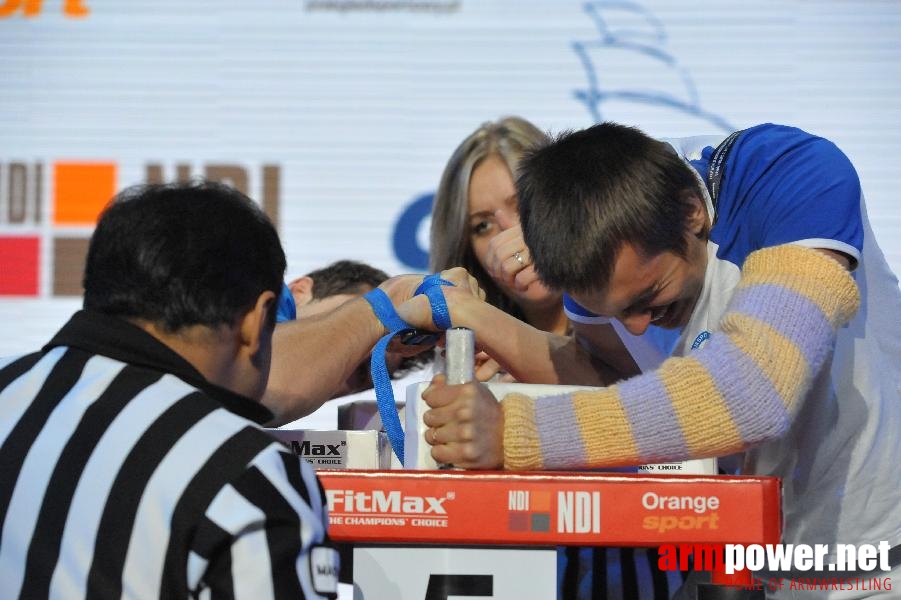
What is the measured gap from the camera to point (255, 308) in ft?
3.65

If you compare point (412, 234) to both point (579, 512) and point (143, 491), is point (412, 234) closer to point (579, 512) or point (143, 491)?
point (579, 512)

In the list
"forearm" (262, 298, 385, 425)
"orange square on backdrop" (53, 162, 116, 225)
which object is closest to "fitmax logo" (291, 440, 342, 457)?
"forearm" (262, 298, 385, 425)

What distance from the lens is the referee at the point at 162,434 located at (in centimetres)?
95

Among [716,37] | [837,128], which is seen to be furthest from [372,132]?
[837,128]

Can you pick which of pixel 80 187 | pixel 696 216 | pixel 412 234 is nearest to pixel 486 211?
pixel 696 216

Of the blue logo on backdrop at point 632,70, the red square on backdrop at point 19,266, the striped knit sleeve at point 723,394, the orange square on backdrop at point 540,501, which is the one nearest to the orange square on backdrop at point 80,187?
the red square on backdrop at point 19,266

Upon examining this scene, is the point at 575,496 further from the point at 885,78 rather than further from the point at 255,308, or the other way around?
the point at 885,78

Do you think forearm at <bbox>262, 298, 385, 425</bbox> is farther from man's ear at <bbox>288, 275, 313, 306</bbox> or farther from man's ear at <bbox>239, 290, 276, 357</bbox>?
man's ear at <bbox>288, 275, 313, 306</bbox>

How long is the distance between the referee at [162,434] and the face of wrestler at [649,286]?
18.0 inches

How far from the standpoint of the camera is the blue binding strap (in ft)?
4.91

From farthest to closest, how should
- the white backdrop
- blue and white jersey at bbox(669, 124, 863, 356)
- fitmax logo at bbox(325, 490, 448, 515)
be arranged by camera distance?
1. the white backdrop
2. blue and white jersey at bbox(669, 124, 863, 356)
3. fitmax logo at bbox(325, 490, 448, 515)

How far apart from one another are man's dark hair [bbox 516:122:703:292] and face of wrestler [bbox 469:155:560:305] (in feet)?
2.50

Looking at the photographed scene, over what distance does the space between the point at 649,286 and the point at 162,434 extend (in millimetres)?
677

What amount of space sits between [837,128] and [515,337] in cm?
235
